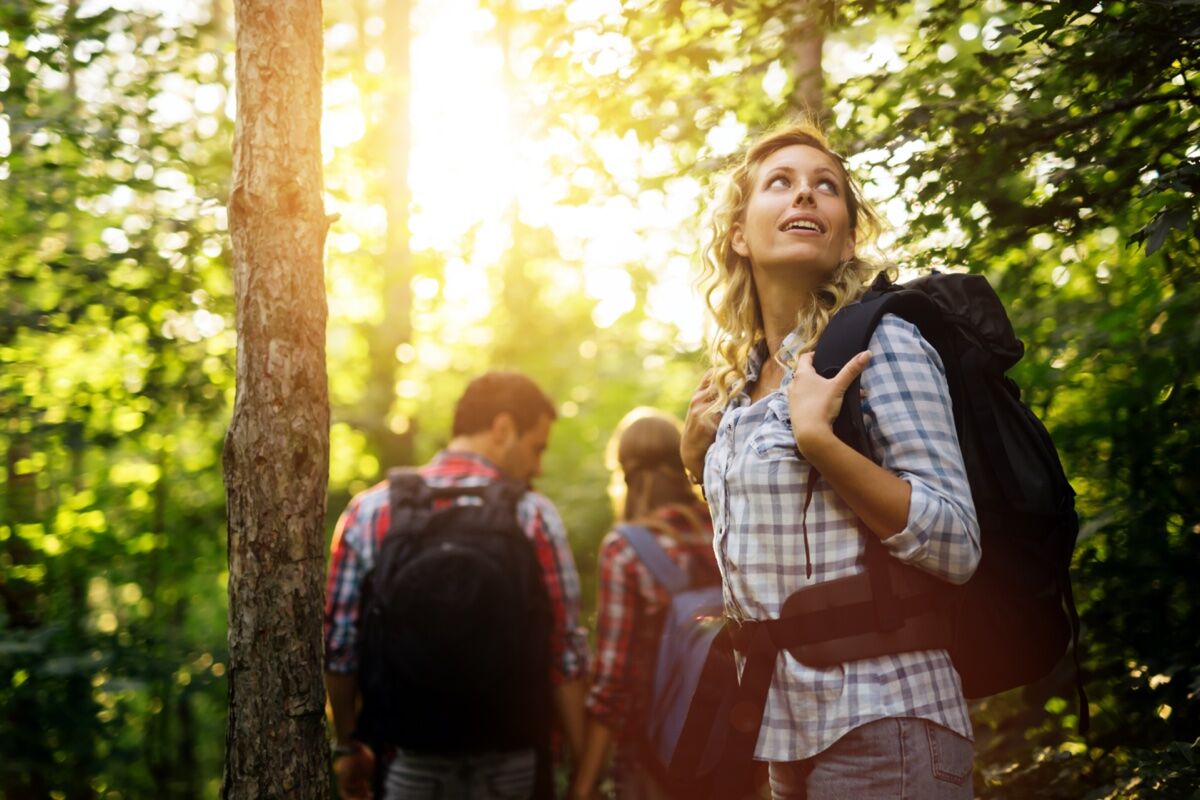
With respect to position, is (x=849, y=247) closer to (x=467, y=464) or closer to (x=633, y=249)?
(x=467, y=464)

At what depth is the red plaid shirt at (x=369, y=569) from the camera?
3643 mm

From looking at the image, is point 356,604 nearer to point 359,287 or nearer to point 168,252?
point 168,252

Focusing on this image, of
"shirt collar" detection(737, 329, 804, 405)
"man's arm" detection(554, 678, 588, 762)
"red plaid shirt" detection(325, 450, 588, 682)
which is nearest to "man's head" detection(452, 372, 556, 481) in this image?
"red plaid shirt" detection(325, 450, 588, 682)

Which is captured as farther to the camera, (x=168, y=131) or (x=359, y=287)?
(x=359, y=287)

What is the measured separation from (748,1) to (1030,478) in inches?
→ 88.0

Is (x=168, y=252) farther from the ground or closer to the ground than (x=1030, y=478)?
farther from the ground

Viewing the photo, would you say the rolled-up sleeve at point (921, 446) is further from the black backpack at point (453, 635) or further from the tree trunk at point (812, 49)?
the black backpack at point (453, 635)

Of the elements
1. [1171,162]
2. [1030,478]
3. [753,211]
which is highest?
[1171,162]

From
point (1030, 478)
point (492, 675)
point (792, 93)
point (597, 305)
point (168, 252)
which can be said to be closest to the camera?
point (1030, 478)

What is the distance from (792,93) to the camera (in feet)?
11.8

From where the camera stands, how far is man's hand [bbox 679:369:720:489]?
8.38 feet

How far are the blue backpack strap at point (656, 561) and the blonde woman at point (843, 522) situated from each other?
4.81 ft

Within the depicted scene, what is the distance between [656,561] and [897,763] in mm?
1966

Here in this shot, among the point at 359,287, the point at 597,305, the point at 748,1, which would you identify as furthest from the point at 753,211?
the point at 597,305
